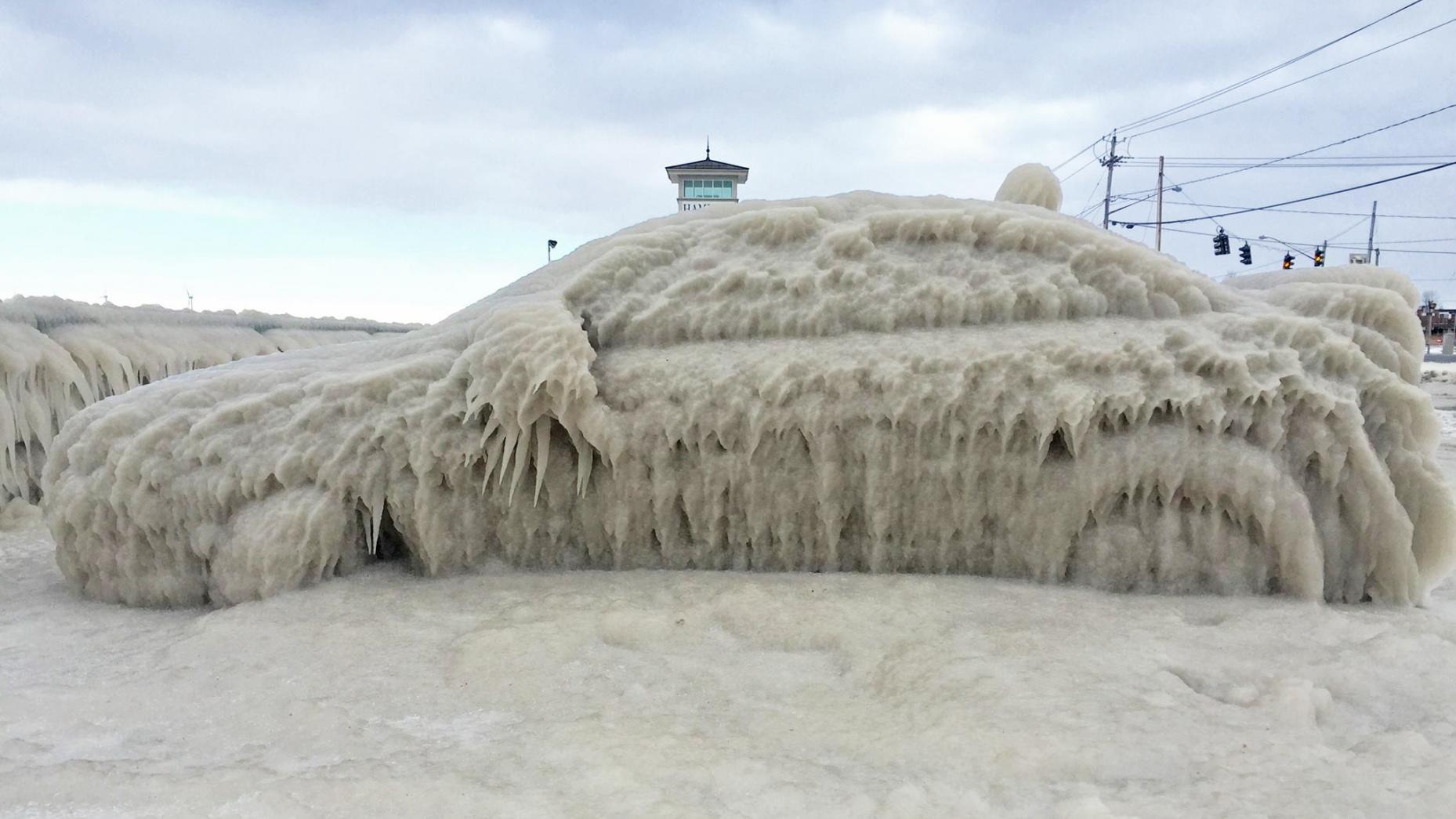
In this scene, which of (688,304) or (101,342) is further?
(101,342)

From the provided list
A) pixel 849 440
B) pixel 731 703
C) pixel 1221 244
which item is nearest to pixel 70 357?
pixel 849 440

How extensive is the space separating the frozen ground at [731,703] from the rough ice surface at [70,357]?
10.5 ft

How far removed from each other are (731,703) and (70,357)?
244 inches

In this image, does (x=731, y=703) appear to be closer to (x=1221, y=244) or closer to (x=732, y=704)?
(x=732, y=704)

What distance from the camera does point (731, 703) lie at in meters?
2.10

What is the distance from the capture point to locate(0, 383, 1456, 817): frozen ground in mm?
1649

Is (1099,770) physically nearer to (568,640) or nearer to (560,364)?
(568,640)

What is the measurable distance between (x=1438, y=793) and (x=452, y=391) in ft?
10.3

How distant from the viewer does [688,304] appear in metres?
3.38

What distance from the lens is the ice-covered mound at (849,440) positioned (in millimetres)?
Result: 2928

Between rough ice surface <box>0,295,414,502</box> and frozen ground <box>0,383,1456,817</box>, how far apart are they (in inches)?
126

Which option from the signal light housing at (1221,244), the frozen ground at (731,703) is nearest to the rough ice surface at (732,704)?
the frozen ground at (731,703)

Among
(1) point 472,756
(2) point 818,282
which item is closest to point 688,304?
(2) point 818,282

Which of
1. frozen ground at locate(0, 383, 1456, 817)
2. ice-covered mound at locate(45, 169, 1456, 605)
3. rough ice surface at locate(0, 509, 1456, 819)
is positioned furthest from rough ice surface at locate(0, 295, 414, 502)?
frozen ground at locate(0, 383, 1456, 817)
